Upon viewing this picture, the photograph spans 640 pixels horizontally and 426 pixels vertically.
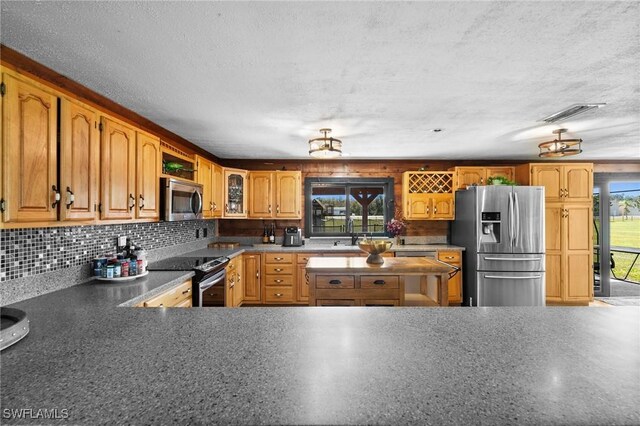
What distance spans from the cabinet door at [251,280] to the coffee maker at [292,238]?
0.61m

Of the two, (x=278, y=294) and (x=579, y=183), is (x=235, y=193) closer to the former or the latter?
(x=278, y=294)

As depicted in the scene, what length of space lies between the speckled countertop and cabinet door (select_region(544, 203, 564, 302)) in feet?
12.8

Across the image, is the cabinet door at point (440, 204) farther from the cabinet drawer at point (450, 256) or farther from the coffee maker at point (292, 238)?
the coffee maker at point (292, 238)

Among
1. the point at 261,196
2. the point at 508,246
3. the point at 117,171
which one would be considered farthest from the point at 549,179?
the point at 117,171

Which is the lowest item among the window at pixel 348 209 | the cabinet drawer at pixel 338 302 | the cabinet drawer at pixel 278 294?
the cabinet drawer at pixel 278 294

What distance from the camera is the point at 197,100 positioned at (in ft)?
8.13

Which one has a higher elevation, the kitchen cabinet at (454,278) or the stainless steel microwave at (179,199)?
the stainless steel microwave at (179,199)

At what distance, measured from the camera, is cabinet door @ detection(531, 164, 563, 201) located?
4.64 m

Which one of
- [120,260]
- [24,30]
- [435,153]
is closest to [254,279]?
[120,260]

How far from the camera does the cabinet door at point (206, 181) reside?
3780 mm

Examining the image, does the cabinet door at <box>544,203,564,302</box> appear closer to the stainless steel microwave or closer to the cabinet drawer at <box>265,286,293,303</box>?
the cabinet drawer at <box>265,286,293,303</box>

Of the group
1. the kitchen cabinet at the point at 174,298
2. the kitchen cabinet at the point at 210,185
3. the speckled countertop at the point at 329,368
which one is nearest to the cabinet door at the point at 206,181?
the kitchen cabinet at the point at 210,185

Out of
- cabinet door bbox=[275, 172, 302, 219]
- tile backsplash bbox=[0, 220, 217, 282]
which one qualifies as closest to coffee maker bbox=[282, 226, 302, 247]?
cabinet door bbox=[275, 172, 302, 219]

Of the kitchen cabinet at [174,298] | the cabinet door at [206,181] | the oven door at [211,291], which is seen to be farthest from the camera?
the cabinet door at [206,181]
